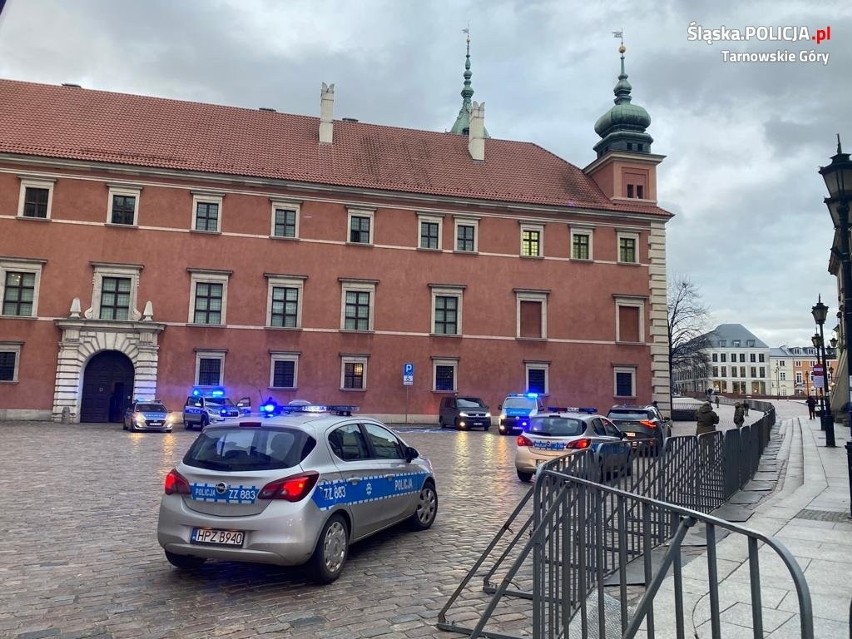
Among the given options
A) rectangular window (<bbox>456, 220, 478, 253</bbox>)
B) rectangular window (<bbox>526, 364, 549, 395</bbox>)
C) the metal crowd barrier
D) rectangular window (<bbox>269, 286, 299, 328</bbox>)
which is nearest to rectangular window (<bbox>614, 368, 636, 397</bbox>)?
rectangular window (<bbox>526, 364, 549, 395</bbox>)

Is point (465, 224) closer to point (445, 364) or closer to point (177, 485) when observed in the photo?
point (445, 364)

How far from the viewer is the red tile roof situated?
32.9m

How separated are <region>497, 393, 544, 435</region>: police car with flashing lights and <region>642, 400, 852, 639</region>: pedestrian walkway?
17967 millimetres

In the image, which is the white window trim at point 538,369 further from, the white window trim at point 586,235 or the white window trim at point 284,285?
the white window trim at point 284,285

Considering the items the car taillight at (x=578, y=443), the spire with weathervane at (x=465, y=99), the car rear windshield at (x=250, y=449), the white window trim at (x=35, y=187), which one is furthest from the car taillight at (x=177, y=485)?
the spire with weathervane at (x=465, y=99)

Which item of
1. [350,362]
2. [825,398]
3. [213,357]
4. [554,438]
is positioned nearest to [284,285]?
[213,357]

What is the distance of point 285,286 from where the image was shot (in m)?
33.5

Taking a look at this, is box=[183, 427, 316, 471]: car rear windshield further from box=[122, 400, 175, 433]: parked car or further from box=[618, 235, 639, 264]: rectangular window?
box=[618, 235, 639, 264]: rectangular window

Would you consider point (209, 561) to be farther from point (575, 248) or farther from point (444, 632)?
point (575, 248)

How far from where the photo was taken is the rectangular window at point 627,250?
38200mm

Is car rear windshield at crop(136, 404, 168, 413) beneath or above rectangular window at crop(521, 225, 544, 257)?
beneath

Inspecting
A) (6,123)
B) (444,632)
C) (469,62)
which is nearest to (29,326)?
(6,123)

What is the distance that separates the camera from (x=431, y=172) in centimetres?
3788

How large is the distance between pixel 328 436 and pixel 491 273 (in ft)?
98.4
